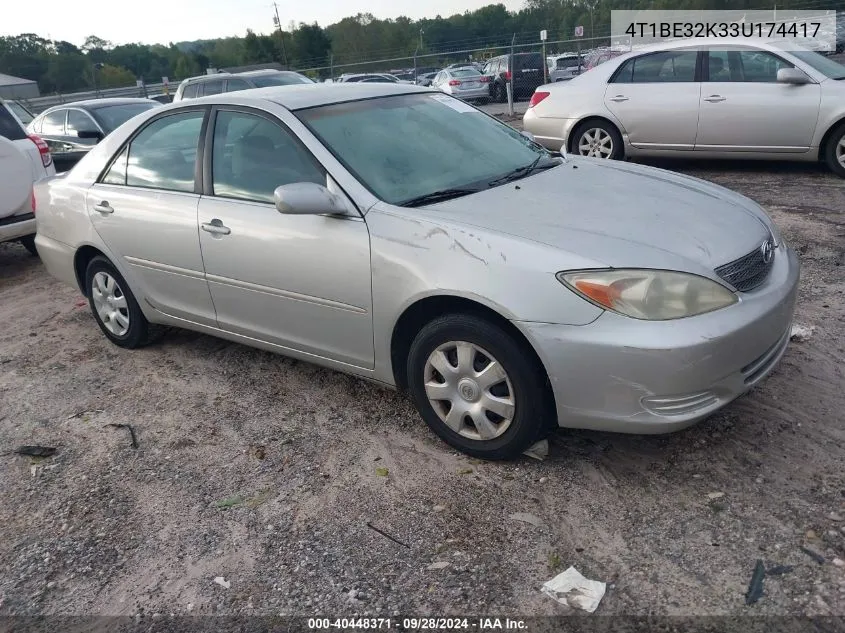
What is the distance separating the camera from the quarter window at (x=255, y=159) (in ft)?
11.9

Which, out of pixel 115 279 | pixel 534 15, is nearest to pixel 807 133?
pixel 115 279

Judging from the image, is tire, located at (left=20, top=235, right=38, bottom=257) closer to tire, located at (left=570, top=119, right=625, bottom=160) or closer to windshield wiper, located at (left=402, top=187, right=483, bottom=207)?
windshield wiper, located at (left=402, top=187, right=483, bottom=207)

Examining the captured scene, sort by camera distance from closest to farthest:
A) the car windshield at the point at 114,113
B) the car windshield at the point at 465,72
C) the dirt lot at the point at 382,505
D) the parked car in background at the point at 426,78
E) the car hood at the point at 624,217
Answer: the dirt lot at the point at 382,505, the car hood at the point at 624,217, the car windshield at the point at 114,113, the car windshield at the point at 465,72, the parked car in background at the point at 426,78

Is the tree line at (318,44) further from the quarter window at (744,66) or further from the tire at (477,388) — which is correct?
the tire at (477,388)

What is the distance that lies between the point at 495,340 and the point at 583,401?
0.42 m

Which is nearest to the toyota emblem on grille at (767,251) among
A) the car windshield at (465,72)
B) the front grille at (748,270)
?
the front grille at (748,270)

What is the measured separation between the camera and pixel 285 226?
11.7 feet

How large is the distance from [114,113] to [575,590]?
421 inches

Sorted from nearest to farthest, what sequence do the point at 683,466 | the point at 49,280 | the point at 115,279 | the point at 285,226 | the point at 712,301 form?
the point at 712,301, the point at 683,466, the point at 285,226, the point at 115,279, the point at 49,280

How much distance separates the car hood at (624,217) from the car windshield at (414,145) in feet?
0.67

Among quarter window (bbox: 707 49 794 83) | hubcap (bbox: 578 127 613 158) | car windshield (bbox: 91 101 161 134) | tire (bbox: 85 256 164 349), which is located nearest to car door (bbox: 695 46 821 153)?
quarter window (bbox: 707 49 794 83)

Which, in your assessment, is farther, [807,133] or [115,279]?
[807,133]

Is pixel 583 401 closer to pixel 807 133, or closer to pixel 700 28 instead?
pixel 807 133

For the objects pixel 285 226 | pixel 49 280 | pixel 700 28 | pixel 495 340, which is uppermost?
pixel 700 28
